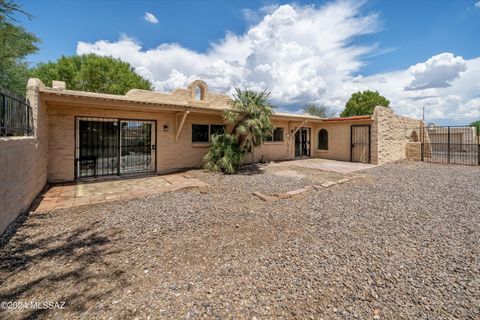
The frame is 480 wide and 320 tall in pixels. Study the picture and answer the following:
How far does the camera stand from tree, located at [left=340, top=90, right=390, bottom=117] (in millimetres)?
34188

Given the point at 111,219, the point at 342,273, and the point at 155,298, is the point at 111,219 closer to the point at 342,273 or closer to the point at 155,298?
the point at 155,298

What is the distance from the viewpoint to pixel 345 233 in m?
3.78

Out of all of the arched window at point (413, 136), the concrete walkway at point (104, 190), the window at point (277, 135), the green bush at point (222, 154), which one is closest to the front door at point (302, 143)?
the window at point (277, 135)

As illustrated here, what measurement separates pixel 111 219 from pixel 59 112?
537cm

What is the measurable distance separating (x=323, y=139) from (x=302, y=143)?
4.92ft

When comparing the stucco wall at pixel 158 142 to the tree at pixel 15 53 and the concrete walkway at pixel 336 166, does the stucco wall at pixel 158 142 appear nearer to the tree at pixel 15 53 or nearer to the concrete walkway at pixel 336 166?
the concrete walkway at pixel 336 166

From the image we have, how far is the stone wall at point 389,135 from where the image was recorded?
40.6 ft

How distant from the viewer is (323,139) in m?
15.7

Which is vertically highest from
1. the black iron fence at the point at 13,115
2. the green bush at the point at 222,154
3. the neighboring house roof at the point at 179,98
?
the neighboring house roof at the point at 179,98

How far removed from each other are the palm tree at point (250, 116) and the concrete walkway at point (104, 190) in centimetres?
297

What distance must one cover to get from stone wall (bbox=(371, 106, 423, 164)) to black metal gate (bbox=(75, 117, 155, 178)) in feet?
38.8

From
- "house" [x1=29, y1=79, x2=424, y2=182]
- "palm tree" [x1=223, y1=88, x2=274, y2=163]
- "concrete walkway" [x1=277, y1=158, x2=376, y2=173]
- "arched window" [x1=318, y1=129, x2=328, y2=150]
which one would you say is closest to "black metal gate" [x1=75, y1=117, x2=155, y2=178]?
"house" [x1=29, y1=79, x2=424, y2=182]

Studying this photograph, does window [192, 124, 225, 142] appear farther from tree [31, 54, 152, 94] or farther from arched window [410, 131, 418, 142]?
tree [31, 54, 152, 94]

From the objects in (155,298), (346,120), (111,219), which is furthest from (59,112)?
(346,120)
